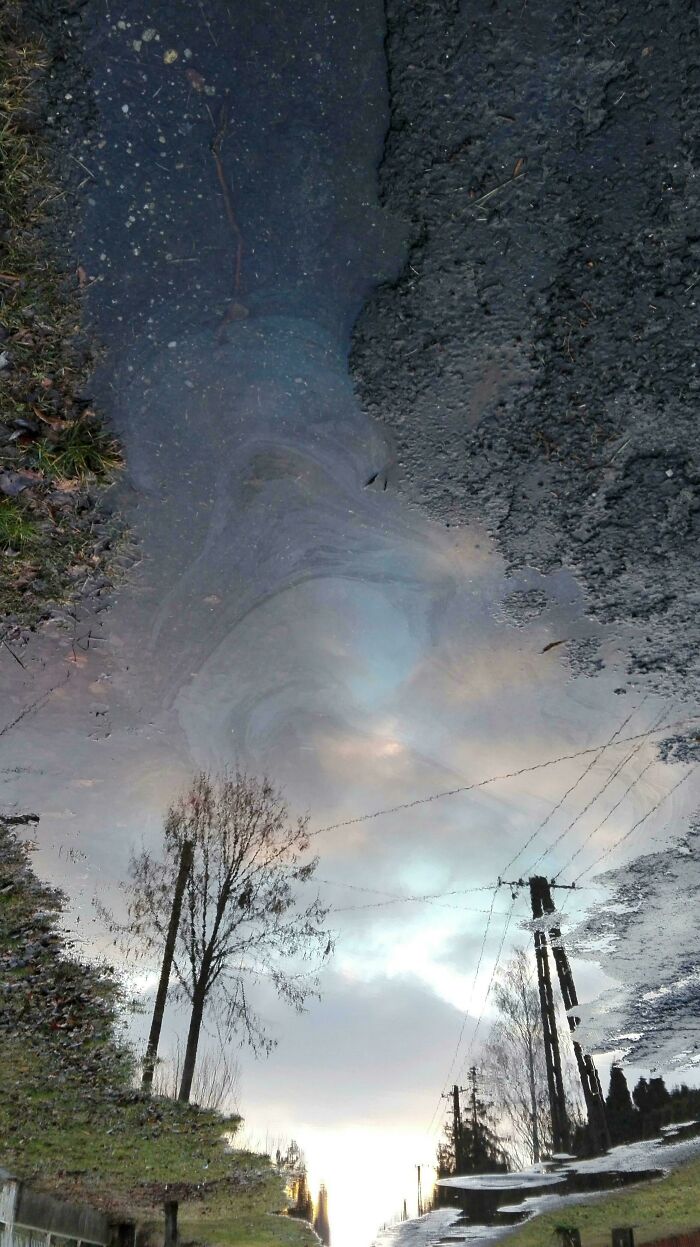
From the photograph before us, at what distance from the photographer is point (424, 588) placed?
459 centimetres

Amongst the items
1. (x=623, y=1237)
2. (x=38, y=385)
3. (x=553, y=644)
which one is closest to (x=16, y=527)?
(x=38, y=385)

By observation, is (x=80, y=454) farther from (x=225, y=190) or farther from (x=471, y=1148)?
(x=471, y=1148)

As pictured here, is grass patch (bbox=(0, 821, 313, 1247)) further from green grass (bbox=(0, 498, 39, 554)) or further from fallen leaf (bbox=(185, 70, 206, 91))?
fallen leaf (bbox=(185, 70, 206, 91))

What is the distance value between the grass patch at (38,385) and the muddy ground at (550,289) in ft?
5.16

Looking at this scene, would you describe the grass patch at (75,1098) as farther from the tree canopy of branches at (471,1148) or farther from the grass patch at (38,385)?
the tree canopy of branches at (471,1148)

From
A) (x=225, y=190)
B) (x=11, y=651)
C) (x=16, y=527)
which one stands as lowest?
(x=11, y=651)

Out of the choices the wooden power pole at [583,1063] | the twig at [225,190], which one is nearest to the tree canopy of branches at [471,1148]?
the wooden power pole at [583,1063]

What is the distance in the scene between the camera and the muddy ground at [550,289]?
2.96 metres

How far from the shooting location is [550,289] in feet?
11.1

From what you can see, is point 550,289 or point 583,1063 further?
point 583,1063

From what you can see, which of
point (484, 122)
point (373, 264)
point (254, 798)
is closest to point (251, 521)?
point (373, 264)

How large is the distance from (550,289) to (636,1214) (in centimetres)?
1779

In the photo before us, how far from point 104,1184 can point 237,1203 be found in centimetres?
368

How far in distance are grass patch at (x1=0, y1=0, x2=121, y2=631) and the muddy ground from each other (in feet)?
5.16
